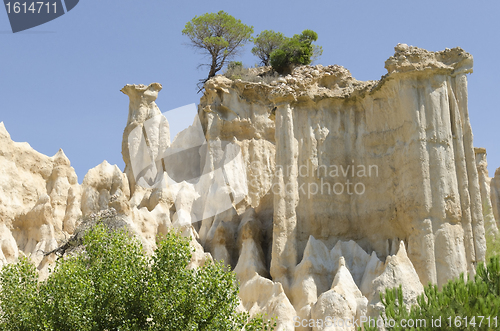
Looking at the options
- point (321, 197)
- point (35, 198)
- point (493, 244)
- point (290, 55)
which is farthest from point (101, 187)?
point (493, 244)

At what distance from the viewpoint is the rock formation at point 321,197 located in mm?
25594

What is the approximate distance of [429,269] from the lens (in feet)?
82.7

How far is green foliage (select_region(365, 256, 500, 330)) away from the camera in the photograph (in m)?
15.1

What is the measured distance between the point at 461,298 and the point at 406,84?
43.9ft

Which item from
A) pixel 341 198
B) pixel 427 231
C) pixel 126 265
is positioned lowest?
pixel 126 265

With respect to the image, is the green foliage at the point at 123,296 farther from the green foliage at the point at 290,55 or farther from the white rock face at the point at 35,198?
the green foliage at the point at 290,55

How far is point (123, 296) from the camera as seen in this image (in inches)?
707

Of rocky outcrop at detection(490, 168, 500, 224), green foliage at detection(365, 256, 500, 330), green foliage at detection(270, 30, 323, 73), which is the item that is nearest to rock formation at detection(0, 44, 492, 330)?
green foliage at detection(365, 256, 500, 330)

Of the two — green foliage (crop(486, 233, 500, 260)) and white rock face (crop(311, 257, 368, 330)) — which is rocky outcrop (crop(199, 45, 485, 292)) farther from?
green foliage (crop(486, 233, 500, 260))

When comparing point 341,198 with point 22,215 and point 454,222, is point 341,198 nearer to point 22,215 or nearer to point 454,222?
point 454,222

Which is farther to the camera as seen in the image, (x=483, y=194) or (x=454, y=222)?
(x=483, y=194)

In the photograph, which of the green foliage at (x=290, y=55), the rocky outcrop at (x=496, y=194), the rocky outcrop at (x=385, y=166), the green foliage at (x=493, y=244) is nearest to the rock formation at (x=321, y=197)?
the rocky outcrop at (x=385, y=166)

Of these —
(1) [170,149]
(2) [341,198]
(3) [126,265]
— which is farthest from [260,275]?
(1) [170,149]

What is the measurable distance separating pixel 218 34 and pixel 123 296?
29.2m
